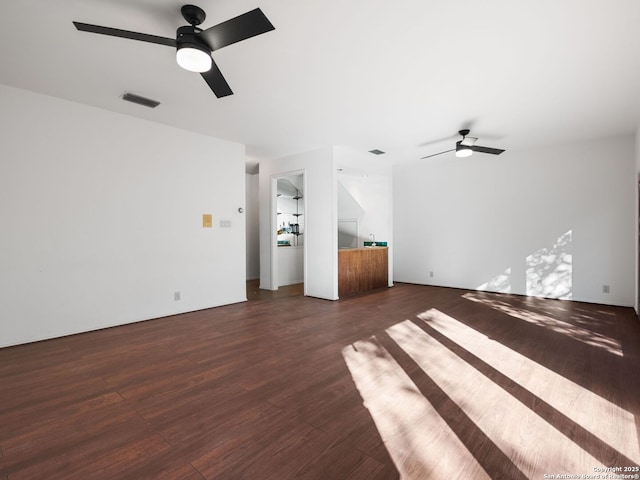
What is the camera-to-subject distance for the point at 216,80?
8.55 feet

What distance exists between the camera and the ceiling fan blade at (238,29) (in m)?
1.82

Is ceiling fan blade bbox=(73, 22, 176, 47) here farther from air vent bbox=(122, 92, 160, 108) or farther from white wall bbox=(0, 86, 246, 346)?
white wall bbox=(0, 86, 246, 346)

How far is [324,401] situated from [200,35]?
275cm

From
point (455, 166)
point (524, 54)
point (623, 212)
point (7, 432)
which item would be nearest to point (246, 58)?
point (524, 54)

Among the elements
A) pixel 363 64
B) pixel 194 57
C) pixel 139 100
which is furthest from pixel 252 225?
pixel 194 57

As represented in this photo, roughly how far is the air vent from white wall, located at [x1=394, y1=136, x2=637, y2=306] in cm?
545

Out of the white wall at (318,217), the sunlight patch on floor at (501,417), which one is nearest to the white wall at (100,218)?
the white wall at (318,217)

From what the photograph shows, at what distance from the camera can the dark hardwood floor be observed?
1.64m

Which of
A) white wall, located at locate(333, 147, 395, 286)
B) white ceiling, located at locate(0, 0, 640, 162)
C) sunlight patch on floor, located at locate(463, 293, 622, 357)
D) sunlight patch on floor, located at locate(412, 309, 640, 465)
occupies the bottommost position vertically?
sunlight patch on floor, located at locate(463, 293, 622, 357)

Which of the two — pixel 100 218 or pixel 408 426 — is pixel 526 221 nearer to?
pixel 408 426

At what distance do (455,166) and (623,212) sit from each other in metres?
2.93

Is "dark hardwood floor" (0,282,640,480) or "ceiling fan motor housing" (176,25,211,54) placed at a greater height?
"ceiling fan motor housing" (176,25,211,54)

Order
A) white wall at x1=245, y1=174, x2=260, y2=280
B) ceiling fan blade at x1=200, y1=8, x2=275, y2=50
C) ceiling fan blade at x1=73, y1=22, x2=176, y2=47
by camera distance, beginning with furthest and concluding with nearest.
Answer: white wall at x1=245, y1=174, x2=260, y2=280 < ceiling fan blade at x1=73, y1=22, x2=176, y2=47 < ceiling fan blade at x1=200, y1=8, x2=275, y2=50

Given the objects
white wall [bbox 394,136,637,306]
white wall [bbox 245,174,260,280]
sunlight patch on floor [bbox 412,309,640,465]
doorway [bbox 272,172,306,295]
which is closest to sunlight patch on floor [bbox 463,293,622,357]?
sunlight patch on floor [bbox 412,309,640,465]
